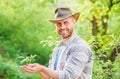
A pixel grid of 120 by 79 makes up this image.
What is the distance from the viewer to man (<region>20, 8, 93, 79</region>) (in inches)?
125

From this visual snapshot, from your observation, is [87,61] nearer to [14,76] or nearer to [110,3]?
[110,3]

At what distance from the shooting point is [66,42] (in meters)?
3.40

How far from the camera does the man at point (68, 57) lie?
3186 mm

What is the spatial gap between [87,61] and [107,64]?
2236mm

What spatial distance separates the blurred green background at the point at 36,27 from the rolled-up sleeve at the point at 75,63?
3141mm

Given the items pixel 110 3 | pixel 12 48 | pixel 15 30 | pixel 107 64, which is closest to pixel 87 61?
pixel 107 64

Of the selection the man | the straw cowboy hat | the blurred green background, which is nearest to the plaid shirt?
the man

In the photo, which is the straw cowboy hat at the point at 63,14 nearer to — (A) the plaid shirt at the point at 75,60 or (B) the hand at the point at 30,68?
(A) the plaid shirt at the point at 75,60

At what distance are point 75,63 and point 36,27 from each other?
8.00 metres

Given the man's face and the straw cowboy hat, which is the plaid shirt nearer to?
the man's face

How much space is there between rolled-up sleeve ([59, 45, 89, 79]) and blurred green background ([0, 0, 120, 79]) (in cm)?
314

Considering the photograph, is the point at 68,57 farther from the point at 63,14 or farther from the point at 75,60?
the point at 63,14

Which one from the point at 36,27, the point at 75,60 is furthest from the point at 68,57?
the point at 36,27

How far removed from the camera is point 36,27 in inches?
439
